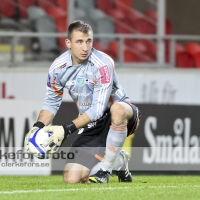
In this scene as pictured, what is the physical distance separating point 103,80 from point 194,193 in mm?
1446

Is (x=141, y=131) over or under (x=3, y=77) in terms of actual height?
under

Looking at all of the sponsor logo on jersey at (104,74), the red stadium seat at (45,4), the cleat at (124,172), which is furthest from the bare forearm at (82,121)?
the red stadium seat at (45,4)

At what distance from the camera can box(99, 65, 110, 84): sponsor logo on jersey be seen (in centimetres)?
686

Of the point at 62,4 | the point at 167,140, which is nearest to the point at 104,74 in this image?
the point at 167,140

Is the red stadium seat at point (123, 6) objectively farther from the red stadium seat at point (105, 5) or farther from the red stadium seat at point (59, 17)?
the red stadium seat at point (59, 17)

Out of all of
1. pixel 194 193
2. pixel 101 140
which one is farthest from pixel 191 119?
pixel 194 193

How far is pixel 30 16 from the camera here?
13.4 meters

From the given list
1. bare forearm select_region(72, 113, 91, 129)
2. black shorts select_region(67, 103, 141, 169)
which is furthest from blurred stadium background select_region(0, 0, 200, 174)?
bare forearm select_region(72, 113, 91, 129)

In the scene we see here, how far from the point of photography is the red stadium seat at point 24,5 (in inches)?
531

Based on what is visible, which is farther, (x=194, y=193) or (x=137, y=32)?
(x=137, y=32)

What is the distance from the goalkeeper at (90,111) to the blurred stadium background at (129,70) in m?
2.67

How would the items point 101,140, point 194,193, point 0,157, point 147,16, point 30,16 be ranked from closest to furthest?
point 194,193 → point 101,140 → point 0,157 → point 30,16 → point 147,16

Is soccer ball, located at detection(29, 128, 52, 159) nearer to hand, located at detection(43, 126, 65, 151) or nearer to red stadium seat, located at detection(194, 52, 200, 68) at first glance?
hand, located at detection(43, 126, 65, 151)

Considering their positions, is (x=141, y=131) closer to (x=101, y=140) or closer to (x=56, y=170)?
(x=56, y=170)
